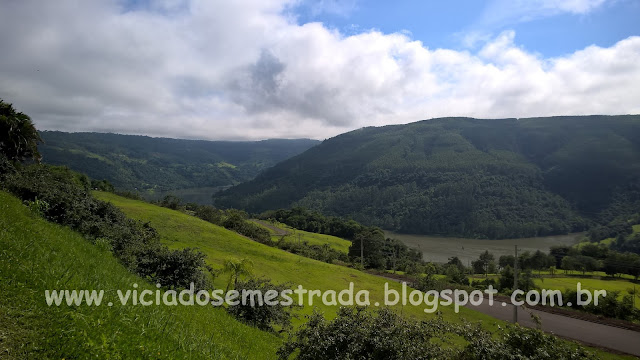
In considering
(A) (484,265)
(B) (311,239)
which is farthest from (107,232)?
(A) (484,265)

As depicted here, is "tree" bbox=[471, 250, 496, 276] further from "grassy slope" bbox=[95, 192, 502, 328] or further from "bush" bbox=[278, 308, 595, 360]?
"bush" bbox=[278, 308, 595, 360]

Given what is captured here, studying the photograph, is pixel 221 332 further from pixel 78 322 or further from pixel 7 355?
pixel 7 355

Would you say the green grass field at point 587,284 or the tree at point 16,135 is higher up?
the tree at point 16,135

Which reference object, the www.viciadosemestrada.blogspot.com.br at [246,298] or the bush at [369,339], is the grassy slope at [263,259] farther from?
the bush at [369,339]

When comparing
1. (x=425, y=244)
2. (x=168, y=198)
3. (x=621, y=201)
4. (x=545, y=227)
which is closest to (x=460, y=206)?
(x=545, y=227)

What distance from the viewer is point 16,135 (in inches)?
898

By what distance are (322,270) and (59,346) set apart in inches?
1339

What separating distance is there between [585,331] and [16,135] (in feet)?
158

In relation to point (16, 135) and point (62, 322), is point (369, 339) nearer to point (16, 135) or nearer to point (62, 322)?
point (62, 322)

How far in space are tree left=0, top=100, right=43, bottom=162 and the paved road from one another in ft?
123

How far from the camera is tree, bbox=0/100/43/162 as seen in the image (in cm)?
2220

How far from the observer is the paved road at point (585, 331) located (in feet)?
87.7

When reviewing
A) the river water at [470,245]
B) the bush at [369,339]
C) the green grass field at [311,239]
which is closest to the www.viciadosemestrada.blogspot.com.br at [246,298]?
the bush at [369,339]

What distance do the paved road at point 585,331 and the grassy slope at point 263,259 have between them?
398 cm
